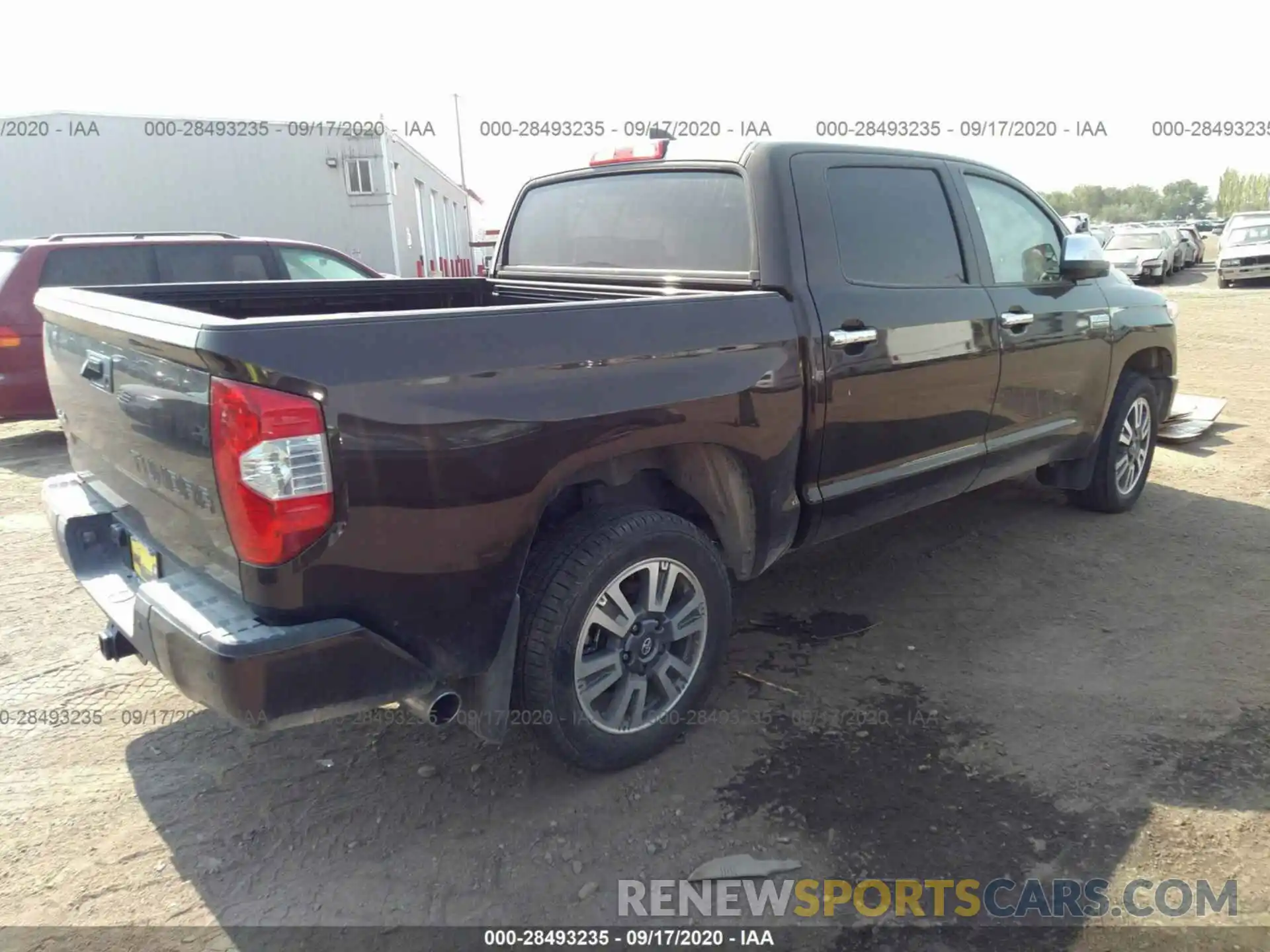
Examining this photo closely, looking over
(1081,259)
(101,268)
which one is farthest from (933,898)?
(101,268)

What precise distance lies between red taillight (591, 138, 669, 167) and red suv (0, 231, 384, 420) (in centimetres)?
287

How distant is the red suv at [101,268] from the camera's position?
22.1ft

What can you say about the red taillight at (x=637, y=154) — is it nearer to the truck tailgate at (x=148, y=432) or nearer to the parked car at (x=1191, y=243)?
the truck tailgate at (x=148, y=432)

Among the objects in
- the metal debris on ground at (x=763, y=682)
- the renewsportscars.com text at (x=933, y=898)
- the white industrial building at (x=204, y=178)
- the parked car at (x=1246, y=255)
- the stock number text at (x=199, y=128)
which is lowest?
the renewsportscars.com text at (x=933, y=898)

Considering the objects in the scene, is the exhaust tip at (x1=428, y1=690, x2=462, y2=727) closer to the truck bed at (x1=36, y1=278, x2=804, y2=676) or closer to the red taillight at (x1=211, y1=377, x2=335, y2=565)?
the truck bed at (x1=36, y1=278, x2=804, y2=676)

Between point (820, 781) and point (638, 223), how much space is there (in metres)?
2.26

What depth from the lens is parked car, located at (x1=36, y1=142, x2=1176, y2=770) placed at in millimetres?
2135

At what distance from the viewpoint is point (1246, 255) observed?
23.2 m

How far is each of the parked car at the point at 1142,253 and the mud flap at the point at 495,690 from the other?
25.7 m

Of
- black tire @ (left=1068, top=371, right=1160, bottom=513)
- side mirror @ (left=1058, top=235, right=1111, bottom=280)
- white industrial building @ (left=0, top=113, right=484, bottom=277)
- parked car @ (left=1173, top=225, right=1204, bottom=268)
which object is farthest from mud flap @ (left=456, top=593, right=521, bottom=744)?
parked car @ (left=1173, top=225, right=1204, bottom=268)

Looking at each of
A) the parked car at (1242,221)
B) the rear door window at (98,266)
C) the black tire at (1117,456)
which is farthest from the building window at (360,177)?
the parked car at (1242,221)

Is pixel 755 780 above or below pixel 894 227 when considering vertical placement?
below

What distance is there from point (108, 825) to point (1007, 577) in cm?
389

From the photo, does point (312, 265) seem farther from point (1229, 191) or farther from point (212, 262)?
point (1229, 191)
